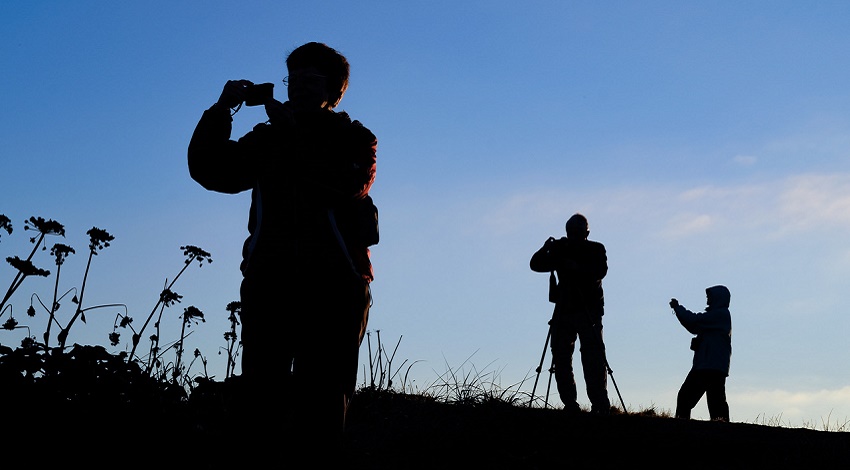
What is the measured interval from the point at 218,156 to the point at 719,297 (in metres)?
8.62

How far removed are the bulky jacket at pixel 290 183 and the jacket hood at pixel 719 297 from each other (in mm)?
8238

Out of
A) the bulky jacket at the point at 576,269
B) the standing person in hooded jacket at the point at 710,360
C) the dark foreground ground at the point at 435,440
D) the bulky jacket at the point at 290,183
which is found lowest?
the dark foreground ground at the point at 435,440

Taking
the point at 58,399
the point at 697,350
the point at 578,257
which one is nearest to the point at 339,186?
the point at 58,399

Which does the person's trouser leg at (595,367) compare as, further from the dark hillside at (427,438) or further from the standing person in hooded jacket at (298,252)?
the standing person in hooded jacket at (298,252)

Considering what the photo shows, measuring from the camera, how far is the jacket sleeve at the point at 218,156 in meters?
3.56

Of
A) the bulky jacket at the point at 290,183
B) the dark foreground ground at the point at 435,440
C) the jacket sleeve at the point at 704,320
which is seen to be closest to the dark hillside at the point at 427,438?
the dark foreground ground at the point at 435,440

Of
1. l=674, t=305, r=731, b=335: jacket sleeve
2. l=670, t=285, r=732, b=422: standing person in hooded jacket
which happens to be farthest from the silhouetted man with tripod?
l=674, t=305, r=731, b=335: jacket sleeve

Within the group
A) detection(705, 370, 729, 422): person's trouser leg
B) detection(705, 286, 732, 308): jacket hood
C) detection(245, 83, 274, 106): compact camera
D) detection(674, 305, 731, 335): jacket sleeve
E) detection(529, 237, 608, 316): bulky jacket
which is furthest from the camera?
detection(705, 286, 732, 308): jacket hood

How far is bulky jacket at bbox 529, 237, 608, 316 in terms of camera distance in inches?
386

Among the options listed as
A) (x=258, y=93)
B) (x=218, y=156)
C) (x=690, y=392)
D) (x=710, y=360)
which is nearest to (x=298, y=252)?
(x=218, y=156)

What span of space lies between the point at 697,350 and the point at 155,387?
23.1 ft

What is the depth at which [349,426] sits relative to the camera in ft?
21.7

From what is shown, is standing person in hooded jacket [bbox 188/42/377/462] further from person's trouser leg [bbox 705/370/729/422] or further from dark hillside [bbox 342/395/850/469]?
person's trouser leg [bbox 705/370/729/422]

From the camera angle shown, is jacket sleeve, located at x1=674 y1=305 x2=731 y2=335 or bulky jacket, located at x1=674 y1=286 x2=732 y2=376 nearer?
bulky jacket, located at x1=674 y1=286 x2=732 y2=376
